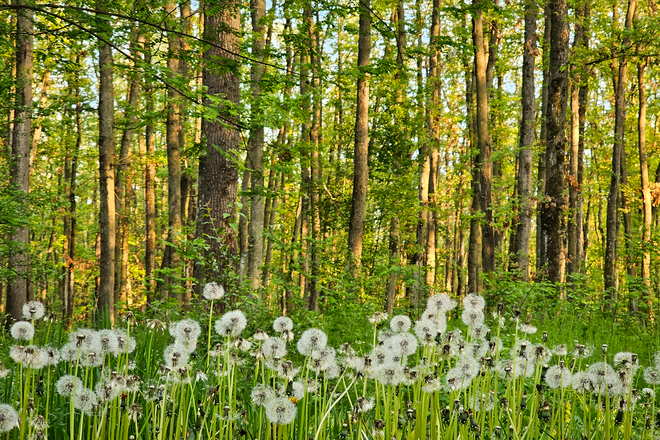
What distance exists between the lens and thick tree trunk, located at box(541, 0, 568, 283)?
9.41 metres

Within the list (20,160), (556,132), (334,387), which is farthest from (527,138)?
(20,160)

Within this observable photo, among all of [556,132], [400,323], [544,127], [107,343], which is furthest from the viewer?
[544,127]

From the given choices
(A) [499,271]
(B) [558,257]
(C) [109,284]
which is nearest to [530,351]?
(A) [499,271]

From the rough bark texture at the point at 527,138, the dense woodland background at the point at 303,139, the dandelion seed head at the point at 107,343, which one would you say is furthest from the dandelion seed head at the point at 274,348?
the rough bark texture at the point at 527,138

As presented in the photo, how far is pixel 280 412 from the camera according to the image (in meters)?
1.74

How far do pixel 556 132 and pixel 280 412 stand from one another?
9623 millimetres

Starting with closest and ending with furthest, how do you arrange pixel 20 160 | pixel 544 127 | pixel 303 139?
pixel 20 160 < pixel 303 139 < pixel 544 127

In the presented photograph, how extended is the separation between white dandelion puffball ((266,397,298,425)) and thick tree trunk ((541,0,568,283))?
8.86 meters

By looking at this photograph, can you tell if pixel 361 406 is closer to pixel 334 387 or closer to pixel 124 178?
pixel 334 387

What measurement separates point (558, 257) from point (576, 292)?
1904 millimetres

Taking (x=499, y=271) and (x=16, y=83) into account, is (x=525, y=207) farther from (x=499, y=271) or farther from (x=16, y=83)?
(x=16, y=83)

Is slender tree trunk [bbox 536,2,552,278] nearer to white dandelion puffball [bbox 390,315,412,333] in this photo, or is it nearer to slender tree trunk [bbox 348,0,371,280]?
slender tree trunk [bbox 348,0,371,280]

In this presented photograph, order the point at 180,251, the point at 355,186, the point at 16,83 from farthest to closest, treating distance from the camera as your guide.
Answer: the point at 355,186 → the point at 16,83 → the point at 180,251

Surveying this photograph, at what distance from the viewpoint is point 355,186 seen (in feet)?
35.6
